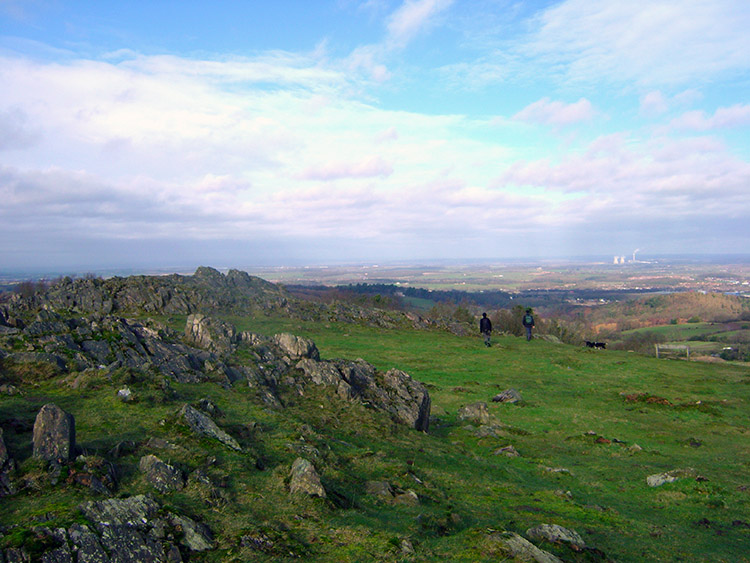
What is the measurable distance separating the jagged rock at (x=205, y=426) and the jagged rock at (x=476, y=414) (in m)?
13.9

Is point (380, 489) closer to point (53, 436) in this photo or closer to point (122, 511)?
point (122, 511)

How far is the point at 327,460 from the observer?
12523mm

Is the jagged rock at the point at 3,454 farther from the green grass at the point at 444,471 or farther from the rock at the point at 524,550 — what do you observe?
the rock at the point at 524,550

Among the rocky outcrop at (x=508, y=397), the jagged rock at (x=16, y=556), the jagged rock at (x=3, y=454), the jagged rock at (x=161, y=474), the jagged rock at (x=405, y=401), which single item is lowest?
the rocky outcrop at (x=508, y=397)

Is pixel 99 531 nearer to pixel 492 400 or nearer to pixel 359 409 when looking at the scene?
pixel 359 409

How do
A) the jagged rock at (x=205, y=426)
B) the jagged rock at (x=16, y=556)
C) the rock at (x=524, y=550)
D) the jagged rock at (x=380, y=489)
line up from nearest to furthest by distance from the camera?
the jagged rock at (x=16, y=556)
the rock at (x=524, y=550)
the jagged rock at (x=380, y=489)
the jagged rock at (x=205, y=426)

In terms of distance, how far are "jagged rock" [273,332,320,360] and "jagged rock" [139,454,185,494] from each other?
41.0 ft

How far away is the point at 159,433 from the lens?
11.8 meters

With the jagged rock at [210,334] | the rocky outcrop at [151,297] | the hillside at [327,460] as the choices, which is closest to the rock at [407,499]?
the hillside at [327,460]

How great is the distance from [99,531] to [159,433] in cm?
457

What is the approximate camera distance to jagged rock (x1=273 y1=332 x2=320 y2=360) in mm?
22578

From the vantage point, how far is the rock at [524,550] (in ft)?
Result: 27.5

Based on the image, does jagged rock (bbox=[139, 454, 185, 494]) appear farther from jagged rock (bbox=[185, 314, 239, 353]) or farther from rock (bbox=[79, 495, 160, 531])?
jagged rock (bbox=[185, 314, 239, 353])

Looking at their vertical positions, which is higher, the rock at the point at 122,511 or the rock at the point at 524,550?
the rock at the point at 122,511
